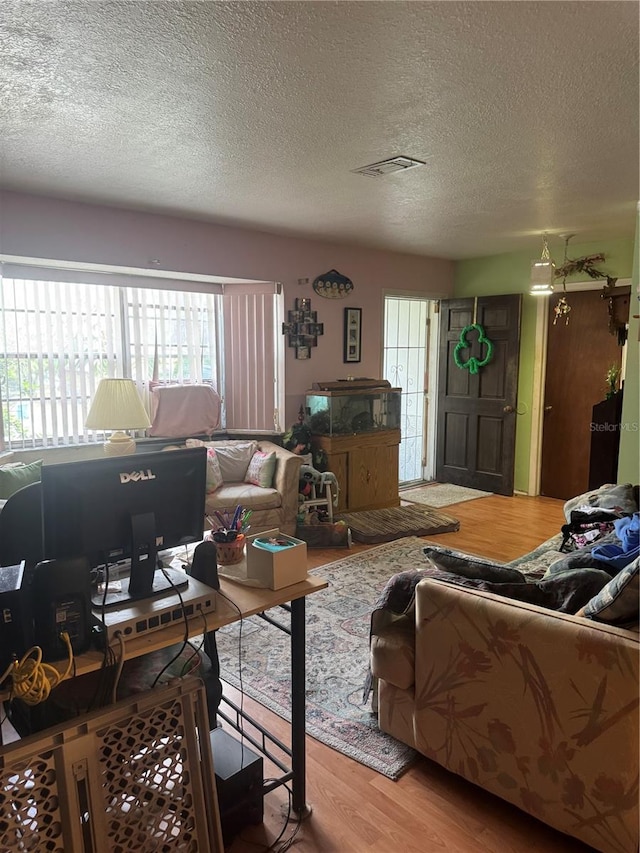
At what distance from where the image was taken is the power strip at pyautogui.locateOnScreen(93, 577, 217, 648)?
4.90 ft

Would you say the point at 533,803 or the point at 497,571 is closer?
the point at 533,803

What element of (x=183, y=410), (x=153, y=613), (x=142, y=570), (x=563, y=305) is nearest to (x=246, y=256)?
(x=183, y=410)

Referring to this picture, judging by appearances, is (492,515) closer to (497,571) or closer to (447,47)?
(497,571)

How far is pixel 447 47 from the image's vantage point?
1.83m

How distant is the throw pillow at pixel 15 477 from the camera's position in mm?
3334

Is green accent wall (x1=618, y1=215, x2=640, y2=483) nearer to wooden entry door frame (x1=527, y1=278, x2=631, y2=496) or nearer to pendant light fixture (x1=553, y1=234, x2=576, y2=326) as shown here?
pendant light fixture (x1=553, y1=234, x2=576, y2=326)

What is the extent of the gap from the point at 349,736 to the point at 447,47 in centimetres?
251

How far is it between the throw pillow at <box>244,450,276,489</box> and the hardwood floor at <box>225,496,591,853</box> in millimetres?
2326

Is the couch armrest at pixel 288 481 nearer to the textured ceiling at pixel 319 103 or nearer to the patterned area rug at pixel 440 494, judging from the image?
the patterned area rug at pixel 440 494

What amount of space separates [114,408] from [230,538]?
182cm

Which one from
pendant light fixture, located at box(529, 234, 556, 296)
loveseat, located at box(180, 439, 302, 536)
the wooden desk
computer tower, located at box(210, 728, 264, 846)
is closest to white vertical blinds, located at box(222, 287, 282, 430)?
loveseat, located at box(180, 439, 302, 536)

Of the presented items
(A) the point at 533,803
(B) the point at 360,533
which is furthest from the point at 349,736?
(B) the point at 360,533

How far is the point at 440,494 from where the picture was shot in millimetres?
6035

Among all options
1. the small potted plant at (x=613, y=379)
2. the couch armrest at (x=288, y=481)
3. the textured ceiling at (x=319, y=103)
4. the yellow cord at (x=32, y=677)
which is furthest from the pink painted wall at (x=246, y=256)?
the yellow cord at (x=32, y=677)
